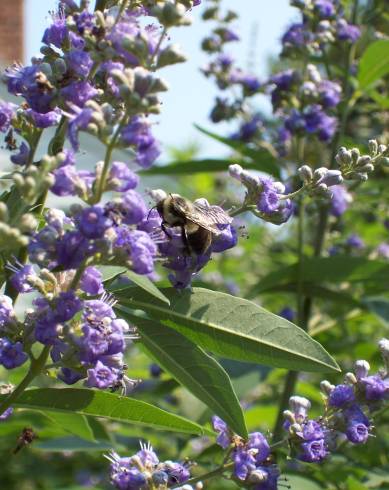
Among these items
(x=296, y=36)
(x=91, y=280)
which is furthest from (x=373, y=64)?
(x=91, y=280)

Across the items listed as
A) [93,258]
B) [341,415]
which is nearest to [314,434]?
[341,415]

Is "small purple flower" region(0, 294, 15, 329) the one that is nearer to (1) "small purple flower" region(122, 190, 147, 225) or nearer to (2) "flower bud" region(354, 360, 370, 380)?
(1) "small purple flower" region(122, 190, 147, 225)

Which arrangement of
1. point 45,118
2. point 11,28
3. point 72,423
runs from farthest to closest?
point 11,28
point 72,423
point 45,118

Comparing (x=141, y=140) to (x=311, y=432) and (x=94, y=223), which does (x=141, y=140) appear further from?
(x=311, y=432)

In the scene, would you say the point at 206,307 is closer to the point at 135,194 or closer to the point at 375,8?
the point at 135,194

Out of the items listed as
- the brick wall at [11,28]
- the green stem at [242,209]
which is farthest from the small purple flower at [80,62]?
the brick wall at [11,28]

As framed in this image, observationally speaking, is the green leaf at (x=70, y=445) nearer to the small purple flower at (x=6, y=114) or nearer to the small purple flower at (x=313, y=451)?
the small purple flower at (x=313, y=451)
